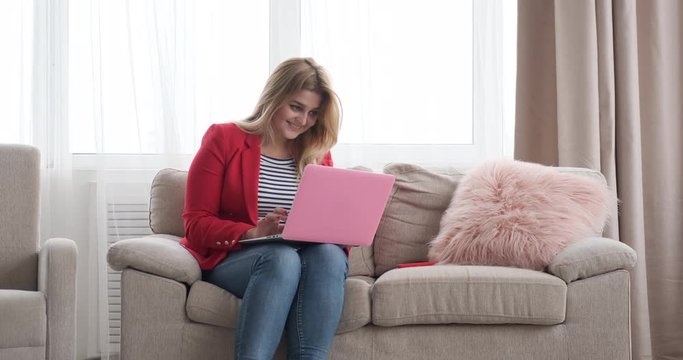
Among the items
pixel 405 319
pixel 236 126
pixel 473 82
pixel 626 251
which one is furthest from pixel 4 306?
pixel 473 82

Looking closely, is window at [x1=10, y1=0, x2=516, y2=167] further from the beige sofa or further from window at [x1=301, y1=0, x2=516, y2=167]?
the beige sofa

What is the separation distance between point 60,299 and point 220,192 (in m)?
0.56

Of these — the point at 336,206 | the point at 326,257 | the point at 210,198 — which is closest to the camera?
the point at 336,206

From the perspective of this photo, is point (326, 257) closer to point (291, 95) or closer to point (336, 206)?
point (336, 206)

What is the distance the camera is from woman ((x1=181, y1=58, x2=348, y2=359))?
236cm

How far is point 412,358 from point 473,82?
1.55m

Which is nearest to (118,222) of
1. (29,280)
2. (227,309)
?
(29,280)

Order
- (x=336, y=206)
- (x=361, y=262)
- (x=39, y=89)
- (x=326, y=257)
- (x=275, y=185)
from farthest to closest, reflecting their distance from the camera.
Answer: (x=39, y=89) → (x=361, y=262) → (x=275, y=185) → (x=326, y=257) → (x=336, y=206)

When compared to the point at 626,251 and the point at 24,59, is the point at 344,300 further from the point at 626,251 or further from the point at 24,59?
the point at 24,59

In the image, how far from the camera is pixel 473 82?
3748 millimetres

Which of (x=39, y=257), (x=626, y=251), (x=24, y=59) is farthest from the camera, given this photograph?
(x=24, y=59)

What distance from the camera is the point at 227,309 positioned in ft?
8.28

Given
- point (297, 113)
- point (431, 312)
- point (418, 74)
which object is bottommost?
point (431, 312)

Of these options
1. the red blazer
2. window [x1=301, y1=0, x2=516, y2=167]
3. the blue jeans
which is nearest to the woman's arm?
the red blazer
